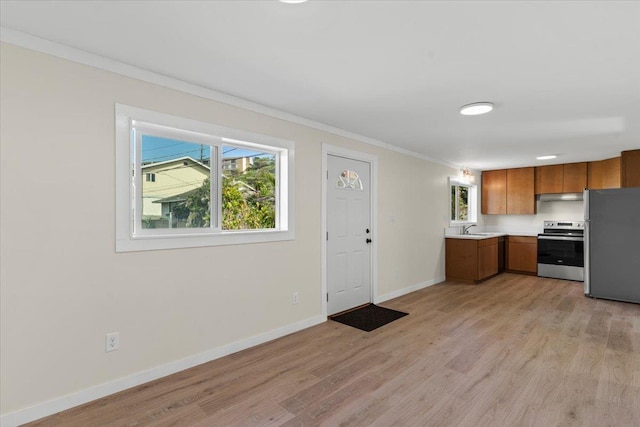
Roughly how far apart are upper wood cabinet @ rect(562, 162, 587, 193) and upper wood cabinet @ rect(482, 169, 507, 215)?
1.10 m

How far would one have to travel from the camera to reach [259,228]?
3408 millimetres

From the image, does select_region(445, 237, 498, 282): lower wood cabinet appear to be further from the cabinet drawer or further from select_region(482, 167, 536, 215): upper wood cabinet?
select_region(482, 167, 536, 215): upper wood cabinet

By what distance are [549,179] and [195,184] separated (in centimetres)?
697

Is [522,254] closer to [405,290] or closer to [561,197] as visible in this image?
[561,197]

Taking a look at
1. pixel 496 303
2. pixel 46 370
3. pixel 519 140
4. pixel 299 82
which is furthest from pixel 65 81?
pixel 496 303

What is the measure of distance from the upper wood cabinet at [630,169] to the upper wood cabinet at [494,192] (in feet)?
7.25

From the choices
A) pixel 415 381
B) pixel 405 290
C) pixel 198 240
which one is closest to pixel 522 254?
pixel 405 290

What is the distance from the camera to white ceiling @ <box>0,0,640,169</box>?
1720 millimetres

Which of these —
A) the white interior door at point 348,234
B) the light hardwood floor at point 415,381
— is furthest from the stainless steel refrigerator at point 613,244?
the white interior door at point 348,234

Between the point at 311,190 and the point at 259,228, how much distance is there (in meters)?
0.76

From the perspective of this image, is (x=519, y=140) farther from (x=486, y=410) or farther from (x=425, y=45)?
(x=486, y=410)

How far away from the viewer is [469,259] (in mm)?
5938

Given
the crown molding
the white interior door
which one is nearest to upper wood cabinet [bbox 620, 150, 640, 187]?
the white interior door

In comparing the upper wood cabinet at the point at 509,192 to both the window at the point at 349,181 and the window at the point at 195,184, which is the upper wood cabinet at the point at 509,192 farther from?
the window at the point at 195,184
